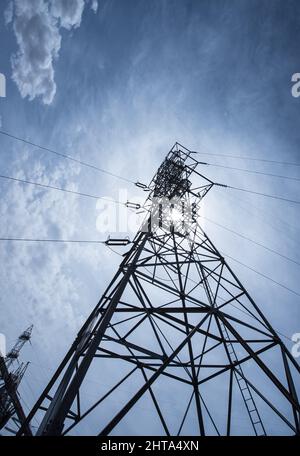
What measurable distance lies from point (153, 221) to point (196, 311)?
16.3 feet

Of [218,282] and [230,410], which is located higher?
[218,282]

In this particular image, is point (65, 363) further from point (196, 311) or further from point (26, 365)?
point (26, 365)

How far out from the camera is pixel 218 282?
753 centimetres

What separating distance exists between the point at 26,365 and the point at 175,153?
75.4ft

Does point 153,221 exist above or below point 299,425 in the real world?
above

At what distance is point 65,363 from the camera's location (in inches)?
205

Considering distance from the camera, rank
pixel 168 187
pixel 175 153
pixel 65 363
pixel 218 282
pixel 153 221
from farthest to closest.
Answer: pixel 175 153 < pixel 168 187 < pixel 153 221 < pixel 218 282 < pixel 65 363
